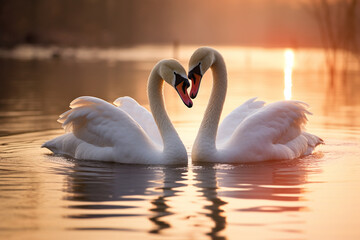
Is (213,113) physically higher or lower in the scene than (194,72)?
lower

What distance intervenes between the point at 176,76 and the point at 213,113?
34.0 inches

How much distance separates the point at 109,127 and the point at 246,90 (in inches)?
588

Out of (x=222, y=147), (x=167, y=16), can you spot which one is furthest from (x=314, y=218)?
(x=167, y=16)

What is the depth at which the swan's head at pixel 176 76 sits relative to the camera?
9016 mm

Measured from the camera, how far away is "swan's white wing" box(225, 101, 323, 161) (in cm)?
941

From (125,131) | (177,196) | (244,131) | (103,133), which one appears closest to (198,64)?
(244,131)

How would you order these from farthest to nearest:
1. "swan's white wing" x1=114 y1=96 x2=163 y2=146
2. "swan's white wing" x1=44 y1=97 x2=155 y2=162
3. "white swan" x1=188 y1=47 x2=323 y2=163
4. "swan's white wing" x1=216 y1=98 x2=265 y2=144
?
"swan's white wing" x1=216 y1=98 x2=265 y2=144 < "swan's white wing" x1=114 y1=96 x2=163 y2=146 < "white swan" x1=188 y1=47 x2=323 y2=163 < "swan's white wing" x1=44 y1=97 x2=155 y2=162

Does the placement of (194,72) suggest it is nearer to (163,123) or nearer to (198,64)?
(198,64)

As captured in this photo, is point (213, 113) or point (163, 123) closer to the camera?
point (163, 123)

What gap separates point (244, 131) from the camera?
31.0ft

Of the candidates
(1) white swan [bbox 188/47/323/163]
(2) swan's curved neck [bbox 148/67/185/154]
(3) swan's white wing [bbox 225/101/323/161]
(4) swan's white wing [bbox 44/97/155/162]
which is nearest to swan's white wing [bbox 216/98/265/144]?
(1) white swan [bbox 188/47/323/163]

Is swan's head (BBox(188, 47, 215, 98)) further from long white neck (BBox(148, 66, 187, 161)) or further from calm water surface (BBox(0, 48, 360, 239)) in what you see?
calm water surface (BBox(0, 48, 360, 239))

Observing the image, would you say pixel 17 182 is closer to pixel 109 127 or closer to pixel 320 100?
pixel 109 127

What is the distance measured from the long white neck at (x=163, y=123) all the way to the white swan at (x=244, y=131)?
1.10ft
